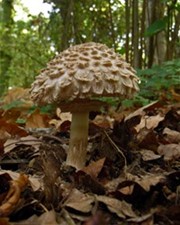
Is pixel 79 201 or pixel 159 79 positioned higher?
pixel 159 79

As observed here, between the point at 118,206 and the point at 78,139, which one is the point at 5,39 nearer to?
the point at 78,139

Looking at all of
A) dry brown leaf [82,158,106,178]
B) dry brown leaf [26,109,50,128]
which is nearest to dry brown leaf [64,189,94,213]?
dry brown leaf [82,158,106,178]

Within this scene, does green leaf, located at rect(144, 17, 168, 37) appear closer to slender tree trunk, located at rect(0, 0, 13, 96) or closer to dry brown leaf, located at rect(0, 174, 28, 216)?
dry brown leaf, located at rect(0, 174, 28, 216)

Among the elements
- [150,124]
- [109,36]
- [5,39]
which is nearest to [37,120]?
[150,124]

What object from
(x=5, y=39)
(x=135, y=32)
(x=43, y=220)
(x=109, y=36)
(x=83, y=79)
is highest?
(x=5, y=39)

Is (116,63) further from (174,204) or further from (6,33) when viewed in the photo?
(6,33)

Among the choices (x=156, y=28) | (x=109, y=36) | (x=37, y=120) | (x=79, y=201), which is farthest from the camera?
(x=109, y=36)

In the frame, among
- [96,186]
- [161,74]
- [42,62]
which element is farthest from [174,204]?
[42,62]

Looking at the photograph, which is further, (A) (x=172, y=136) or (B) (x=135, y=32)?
(B) (x=135, y=32)
